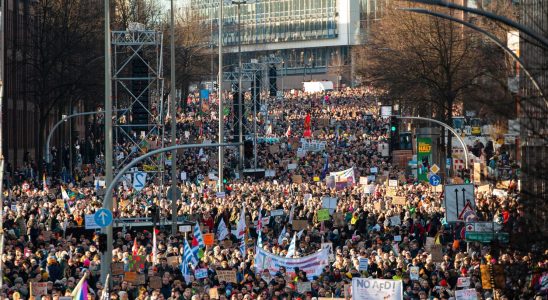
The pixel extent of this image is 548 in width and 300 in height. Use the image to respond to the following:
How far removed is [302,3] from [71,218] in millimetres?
146923

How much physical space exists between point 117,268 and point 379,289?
20.9ft

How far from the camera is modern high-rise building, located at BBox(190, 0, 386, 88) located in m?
180

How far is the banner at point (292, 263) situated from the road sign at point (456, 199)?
151 inches

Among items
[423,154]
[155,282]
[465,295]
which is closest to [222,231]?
[155,282]

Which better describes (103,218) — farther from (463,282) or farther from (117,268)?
(463,282)

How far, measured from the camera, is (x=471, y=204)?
34.7 m

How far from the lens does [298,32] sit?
612ft

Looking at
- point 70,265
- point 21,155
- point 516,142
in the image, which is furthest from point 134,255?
point 21,155

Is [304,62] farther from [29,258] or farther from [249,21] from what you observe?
[29,258]

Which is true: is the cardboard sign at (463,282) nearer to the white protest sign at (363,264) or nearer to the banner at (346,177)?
the white protest sign at (363,264)

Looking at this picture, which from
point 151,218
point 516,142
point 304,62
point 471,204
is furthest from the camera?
point 304,62

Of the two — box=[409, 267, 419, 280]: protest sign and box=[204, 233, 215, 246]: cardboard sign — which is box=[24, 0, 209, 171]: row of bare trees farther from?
box=[409, 267, 419, 280]: protest sign

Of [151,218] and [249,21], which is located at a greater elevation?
[249,21]

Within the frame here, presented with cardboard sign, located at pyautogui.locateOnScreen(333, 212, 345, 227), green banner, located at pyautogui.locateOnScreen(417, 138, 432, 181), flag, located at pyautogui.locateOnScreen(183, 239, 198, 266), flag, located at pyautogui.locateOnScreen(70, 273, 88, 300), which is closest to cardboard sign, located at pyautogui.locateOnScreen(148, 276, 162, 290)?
flag, located at pyautogui.locateOnScreen(183, 239, 198, 266)
